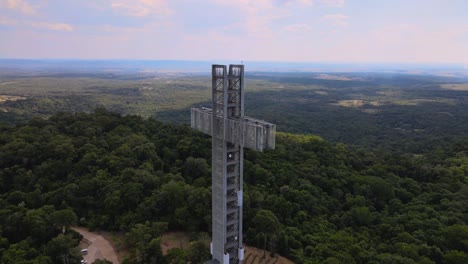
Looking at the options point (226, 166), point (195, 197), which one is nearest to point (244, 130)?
point (226, 166)

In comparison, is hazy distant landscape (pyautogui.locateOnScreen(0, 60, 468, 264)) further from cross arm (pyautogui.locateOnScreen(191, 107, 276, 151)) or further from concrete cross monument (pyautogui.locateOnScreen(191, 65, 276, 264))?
cross arm (pyautogui.locateOnScreen(191, 107, 276, 151))

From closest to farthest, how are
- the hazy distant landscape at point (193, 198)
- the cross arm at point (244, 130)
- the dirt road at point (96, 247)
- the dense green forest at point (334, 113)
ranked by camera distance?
the cross arm at point (244, 130)
the dirt road at point (96, 247)
the hazy distant landscape at point (193, 198)
the dense green forest at point (334, 113)

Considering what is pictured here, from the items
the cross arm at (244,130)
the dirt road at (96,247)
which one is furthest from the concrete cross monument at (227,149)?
the dirt road at (96,247)

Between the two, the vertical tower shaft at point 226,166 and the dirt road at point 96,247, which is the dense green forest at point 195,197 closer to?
the dirt road at point 96,247

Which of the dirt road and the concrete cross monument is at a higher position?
the concrete cross monument

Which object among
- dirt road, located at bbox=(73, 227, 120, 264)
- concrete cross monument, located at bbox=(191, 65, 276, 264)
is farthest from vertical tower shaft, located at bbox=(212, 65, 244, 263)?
dirt road, located at bbox=(73, 227, 120, 264)
